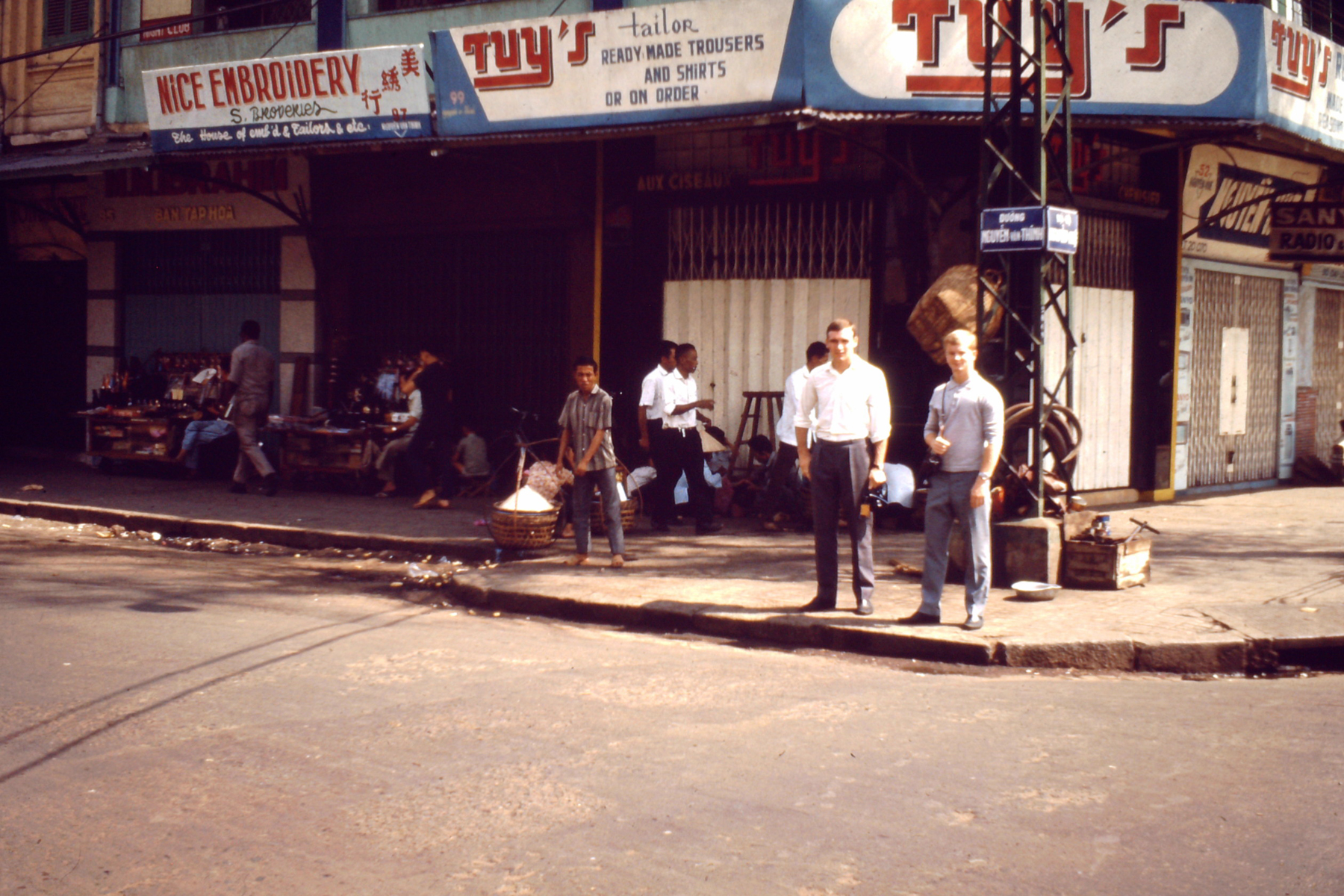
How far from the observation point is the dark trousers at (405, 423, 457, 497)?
43.8 ft

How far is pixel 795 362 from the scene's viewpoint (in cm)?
1340

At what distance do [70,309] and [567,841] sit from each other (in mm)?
17488

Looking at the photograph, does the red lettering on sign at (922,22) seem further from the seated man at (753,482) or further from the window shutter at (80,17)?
the window shutter at (80,17)

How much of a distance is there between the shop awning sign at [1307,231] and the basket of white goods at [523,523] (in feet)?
35.0

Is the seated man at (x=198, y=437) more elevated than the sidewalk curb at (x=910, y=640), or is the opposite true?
the seated man at (x=198, y=437)

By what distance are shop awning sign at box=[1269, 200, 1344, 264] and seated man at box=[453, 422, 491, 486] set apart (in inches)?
402

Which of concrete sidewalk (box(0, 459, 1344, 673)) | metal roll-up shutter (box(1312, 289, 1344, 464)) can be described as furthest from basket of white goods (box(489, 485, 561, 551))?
metal roll-up shutter (box(1312, 289, 1344, 464))

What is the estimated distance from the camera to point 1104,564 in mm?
8953

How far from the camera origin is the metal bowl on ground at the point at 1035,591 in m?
8.60

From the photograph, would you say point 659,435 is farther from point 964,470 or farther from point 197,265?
point 197,265

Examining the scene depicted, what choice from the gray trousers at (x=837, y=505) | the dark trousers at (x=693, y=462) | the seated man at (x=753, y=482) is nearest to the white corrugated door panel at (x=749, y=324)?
the seated man at (x=753, y=482)

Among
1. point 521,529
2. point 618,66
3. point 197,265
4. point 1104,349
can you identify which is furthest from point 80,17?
point 1104,349

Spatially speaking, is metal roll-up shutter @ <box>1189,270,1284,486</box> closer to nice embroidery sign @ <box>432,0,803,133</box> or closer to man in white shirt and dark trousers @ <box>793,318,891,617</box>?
nice embroidery sign @ <box>432,0,803,133</box>

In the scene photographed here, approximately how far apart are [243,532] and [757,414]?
17.3ft
